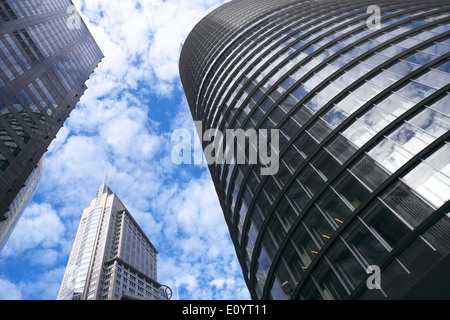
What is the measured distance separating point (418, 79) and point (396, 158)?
245 inches

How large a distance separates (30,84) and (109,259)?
91.4 m

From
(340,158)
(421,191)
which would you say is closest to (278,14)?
(340,158)

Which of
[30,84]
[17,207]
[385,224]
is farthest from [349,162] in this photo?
[17,207]

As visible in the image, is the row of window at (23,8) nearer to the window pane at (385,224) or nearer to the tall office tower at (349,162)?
the tall office tower at (349,162)

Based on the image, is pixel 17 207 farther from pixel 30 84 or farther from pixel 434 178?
pixel 434 178

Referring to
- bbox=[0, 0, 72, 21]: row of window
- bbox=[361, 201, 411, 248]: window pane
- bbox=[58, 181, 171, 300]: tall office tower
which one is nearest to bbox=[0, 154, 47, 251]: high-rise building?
bbox=[0, 0, 72, 21]: row of window

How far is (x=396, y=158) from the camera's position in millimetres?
13102

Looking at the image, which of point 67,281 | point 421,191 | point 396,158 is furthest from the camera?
point 67,281

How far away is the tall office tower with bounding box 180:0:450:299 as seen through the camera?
36.6ft

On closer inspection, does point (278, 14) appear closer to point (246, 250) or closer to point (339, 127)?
point (339, 127)

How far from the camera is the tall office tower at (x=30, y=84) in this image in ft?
84.7

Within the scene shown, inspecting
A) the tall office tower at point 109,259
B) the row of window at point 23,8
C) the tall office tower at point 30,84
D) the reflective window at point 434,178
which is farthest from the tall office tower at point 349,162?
the tall office tower at point 109,259

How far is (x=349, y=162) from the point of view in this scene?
14.9m

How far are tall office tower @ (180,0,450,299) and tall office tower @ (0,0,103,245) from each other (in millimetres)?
20381
